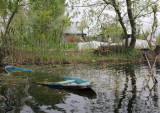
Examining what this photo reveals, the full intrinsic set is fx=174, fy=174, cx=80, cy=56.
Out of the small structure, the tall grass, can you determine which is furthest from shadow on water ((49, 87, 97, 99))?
the small structure

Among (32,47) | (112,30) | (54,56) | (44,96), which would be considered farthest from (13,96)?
(112,30)

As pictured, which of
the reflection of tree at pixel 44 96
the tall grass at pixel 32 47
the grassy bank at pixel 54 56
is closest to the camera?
the reflection of tree at pixel 44 96

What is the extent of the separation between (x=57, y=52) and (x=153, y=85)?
16.7 ft

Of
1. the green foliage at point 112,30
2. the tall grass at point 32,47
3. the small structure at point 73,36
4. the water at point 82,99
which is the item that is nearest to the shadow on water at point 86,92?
the water at point 82,99

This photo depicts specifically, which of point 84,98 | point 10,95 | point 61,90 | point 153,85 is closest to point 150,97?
point 153,85

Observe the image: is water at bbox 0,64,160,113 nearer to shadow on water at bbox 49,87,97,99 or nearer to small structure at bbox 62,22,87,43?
shadow on water at bbox 49,87,97,99

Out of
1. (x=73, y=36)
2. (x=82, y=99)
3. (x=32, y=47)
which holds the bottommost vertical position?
(x=82, y=99)

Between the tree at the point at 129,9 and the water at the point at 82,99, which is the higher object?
the tree at the point at 129,9

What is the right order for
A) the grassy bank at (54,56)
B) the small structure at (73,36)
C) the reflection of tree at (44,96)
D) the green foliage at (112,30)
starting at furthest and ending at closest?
the green foliage at (112,30) < the small structure at (73,36) < the grassy bank at (54,56) < the reflection of tree at (44,96)

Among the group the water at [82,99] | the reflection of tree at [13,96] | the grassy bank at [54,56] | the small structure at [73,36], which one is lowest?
the water at [82,99]

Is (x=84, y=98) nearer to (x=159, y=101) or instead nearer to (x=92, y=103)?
(x=92, y=103)

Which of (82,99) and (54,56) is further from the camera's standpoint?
(54,56)

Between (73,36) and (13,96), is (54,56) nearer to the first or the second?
(73,36)

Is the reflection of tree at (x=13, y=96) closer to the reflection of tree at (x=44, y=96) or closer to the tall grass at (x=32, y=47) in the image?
the reflection of tree at (x=44, y=96)
